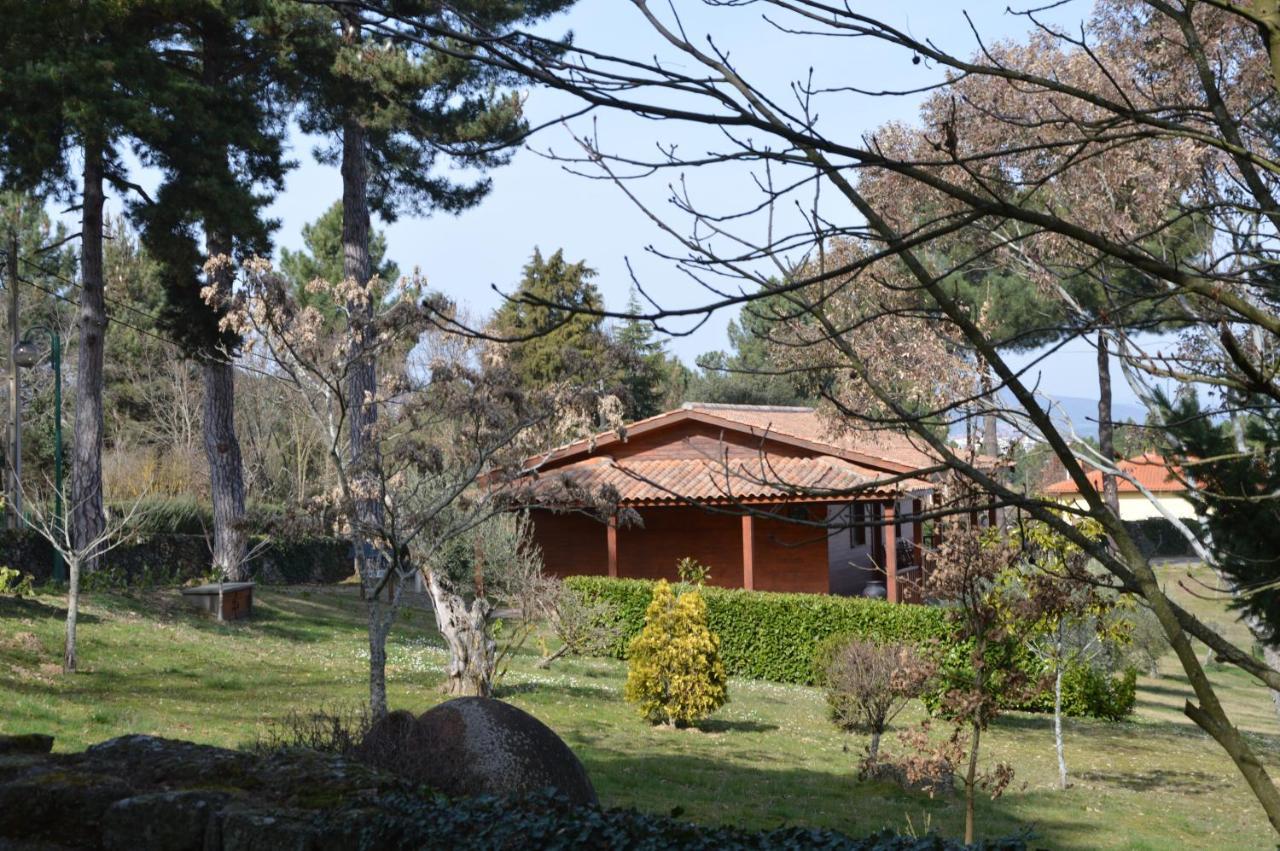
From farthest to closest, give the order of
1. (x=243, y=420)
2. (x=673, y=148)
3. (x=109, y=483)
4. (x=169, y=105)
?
(x=243, y=420) → (x=109, y=483) → (x=169, y=105) → (x=673, y=148)

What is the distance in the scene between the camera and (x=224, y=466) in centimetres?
2280

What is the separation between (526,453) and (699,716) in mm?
4408

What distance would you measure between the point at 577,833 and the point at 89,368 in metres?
18.8

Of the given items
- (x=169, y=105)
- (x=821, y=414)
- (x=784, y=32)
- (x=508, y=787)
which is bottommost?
(x=508, y=787)

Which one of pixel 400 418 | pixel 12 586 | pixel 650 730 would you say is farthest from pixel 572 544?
pixel 400 418

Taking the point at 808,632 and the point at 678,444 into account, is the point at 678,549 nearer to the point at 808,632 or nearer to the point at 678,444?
the point at 678,444

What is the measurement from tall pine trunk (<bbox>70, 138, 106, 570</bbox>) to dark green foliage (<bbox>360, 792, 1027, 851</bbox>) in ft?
Result: 59.6

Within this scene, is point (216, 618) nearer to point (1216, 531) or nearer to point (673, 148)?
point (1216, 531)

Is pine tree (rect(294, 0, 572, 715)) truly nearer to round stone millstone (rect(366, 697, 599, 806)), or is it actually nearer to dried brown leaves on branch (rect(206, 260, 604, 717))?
dried brown leaves on branch (rect(206, 260, 604, 717))

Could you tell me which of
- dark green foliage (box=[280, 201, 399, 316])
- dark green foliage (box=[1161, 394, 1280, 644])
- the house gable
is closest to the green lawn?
dark green foliage (box=[1161, 394, 1280, 644])

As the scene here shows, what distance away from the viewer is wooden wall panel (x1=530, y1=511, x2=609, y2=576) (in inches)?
1112

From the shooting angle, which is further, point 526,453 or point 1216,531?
point 526,453

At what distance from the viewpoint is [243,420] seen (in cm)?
3856

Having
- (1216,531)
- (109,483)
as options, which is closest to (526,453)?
(1216,531)
